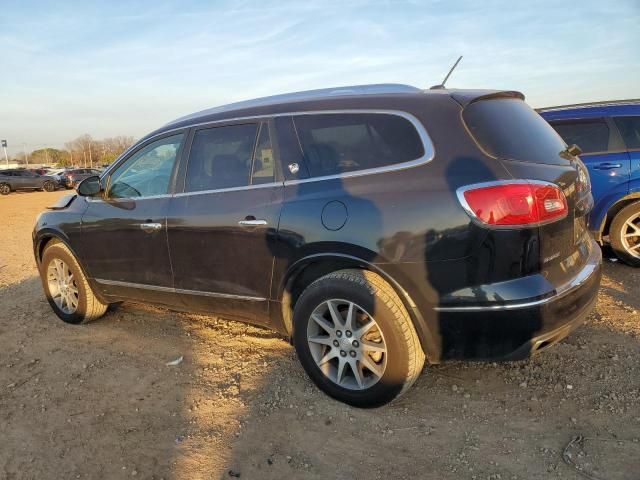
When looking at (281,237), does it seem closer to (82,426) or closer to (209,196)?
(209,196)

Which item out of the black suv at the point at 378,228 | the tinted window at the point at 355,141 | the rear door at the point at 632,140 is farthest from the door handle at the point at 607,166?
the tinted window at the point at 355,141

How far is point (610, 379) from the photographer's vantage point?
317 cm

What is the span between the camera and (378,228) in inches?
109

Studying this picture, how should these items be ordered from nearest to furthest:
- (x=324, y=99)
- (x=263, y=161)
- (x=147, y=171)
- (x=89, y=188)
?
(x=324, y=99), (x=263, y=161), (x=147, y=171), (x=89, y=188)

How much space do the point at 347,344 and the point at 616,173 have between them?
4.15m

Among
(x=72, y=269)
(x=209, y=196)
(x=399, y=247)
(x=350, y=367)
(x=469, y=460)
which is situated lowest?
(x=469, y=460)

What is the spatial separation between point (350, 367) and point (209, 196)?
1527 millimetres

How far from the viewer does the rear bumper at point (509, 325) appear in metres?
2.57

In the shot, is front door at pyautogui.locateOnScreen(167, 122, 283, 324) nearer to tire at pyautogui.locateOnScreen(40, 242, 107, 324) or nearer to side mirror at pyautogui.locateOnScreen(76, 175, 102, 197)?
side mirror at pyautogui.locateOnScreen(76, 175, 102, 197)

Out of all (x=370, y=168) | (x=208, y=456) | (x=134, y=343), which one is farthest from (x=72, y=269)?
(x=370, y=168)

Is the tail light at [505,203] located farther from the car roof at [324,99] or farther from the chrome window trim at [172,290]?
the chrome window trim at [172,290]

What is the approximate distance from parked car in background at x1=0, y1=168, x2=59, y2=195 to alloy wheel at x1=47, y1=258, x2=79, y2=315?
29097 millimetres

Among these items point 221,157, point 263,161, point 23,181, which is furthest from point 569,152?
point 23,181

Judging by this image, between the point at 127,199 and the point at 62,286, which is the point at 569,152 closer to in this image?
the point at 127,199
